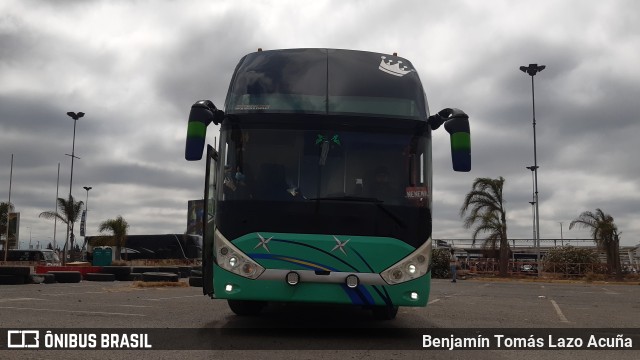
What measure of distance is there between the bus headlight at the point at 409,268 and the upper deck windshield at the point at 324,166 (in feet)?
2.06

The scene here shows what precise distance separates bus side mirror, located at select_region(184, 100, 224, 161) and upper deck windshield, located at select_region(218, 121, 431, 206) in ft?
1.17

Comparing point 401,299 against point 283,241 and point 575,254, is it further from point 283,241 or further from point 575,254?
point 575,254

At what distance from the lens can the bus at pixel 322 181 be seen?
7.52m

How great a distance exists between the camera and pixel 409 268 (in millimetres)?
7629

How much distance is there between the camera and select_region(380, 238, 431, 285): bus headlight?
24.8 ft

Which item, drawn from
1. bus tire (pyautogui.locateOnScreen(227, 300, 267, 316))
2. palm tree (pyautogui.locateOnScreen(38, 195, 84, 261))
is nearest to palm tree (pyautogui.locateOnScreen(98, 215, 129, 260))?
palm tree (pyautogui.locateOnScreen(38, 195, 84, 261))

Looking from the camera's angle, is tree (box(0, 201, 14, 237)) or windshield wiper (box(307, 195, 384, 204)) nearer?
windshield wiper (box(307, 195, 384, 204))

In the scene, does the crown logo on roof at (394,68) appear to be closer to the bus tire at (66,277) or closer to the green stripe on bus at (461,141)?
the green stripe on bus at (461,141)

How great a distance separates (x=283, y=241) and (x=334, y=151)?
1337mm

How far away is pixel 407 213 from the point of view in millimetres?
7730

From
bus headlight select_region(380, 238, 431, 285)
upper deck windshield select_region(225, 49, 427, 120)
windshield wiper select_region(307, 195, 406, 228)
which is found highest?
upper deck windshield select_region(225, 49, 427, 120)

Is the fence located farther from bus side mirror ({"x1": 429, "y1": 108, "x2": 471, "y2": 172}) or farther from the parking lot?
bus side mirror ({"x1": 429, "y1": 108, "x2": 471, "y2": 172})

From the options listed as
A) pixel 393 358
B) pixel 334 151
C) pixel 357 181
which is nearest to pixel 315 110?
pixel 334 151

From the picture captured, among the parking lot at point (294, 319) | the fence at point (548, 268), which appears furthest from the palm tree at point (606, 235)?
the parking lot at point (294, 319)
